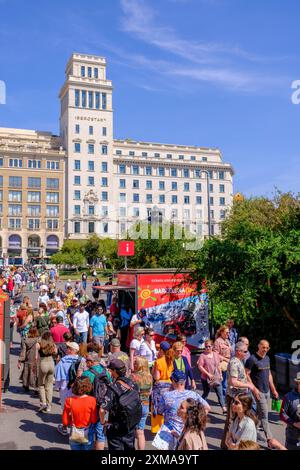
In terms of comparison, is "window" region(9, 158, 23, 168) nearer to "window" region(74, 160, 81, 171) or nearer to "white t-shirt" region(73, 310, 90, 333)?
"window" region(74, 160, 81, 171)

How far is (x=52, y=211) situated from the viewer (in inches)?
3457

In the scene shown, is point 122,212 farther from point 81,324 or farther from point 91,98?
point 81,324

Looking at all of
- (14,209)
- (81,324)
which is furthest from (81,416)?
(14,209)

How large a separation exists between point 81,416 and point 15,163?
85137 mm

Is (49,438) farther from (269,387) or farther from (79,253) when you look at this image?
(79,253)

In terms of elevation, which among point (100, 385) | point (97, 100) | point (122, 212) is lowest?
point (100, 385)

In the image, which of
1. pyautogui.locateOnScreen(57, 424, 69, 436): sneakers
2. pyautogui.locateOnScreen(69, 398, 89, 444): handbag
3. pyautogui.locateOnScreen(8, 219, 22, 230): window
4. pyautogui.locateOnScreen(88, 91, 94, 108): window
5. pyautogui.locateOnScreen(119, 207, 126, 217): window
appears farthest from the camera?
pyautogui.locateOnScreen(119, 207, 126, 217): window

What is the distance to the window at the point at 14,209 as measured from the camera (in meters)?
85.5

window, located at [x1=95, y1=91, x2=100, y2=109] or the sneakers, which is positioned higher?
window, located at [x1=95, y1=91, x2=100, y2=109]

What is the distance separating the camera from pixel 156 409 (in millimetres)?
7059

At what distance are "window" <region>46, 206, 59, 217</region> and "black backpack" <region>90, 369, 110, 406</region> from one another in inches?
3256

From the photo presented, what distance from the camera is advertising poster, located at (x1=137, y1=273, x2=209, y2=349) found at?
1383cm

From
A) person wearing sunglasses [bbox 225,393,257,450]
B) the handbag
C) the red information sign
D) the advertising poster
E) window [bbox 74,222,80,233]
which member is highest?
window [bbox 74,222,80,233]

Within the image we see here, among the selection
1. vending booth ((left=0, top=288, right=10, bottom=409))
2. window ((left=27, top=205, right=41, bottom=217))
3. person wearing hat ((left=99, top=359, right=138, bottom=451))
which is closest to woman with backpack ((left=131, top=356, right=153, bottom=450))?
person wearing hat ((left=99, top=359, right=138, bottom=451))
